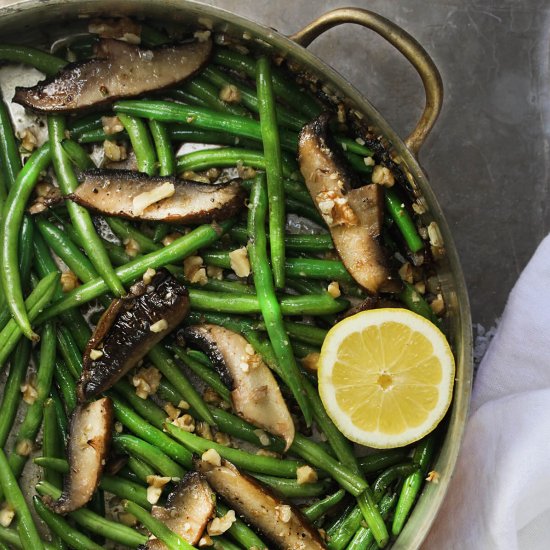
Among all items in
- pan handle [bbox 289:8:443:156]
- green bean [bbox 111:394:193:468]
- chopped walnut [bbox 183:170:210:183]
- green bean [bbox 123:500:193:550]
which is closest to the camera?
pan handle [bbox 289:8:443:156]

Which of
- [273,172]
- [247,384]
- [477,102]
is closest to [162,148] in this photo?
[273,172]

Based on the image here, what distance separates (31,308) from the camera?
2.76m

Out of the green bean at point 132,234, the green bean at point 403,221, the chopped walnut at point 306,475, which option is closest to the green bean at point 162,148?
the green bean at point 132,234

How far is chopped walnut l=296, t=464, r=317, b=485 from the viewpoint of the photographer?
2.78 meters

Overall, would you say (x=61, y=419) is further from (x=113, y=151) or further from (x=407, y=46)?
(x=407, y=46)

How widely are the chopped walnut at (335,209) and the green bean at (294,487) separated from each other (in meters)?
1.00

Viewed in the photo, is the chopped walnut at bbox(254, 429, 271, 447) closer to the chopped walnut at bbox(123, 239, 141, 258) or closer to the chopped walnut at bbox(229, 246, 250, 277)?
the chopped walnut at bbox(229, 246, 250, 277)

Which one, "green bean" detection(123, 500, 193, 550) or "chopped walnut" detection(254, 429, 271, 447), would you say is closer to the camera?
"green bean" detection(123, 500, 193, 550)

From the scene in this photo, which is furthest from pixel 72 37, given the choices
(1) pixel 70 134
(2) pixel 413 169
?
(2) pixel 413 169

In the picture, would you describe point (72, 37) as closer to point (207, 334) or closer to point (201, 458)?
point (207, 334)

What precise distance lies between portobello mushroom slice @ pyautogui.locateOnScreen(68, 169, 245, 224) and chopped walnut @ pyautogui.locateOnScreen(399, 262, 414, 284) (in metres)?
0.68

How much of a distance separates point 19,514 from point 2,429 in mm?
326

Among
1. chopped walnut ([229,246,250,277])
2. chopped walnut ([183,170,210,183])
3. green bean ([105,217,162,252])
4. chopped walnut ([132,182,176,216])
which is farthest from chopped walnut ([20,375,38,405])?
chopped walnut ([183,170,210,183])

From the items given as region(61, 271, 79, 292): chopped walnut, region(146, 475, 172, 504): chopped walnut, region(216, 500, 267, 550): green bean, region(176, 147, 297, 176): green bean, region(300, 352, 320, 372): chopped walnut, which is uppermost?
region(176, 147, 297, 176): green bean
